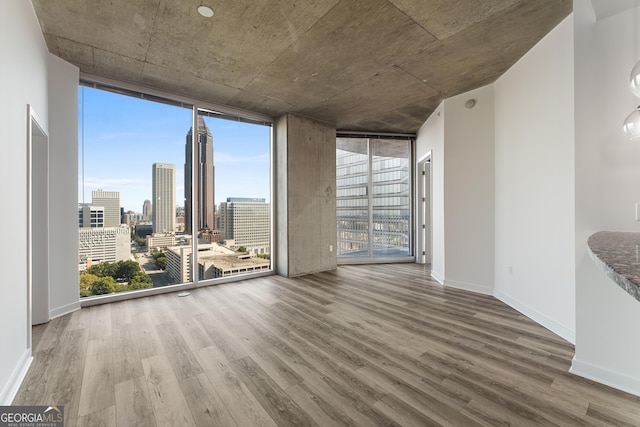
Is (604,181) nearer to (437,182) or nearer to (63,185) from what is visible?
(437,182)

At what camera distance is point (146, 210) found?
3.99 m

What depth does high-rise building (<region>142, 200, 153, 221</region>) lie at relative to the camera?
3971 millimetres

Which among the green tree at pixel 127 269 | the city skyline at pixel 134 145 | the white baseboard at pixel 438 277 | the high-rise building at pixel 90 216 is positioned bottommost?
the white baseboard at pixel 438 277

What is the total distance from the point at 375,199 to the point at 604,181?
182 inches

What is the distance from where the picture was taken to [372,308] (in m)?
3.40

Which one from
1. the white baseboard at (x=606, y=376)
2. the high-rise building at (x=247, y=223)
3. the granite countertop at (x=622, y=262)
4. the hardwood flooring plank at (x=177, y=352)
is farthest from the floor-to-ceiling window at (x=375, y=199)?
the granite countertop at (x=622, y=262)

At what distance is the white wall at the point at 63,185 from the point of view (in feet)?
10.3

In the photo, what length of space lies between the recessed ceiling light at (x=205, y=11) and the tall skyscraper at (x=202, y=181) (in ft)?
7.21

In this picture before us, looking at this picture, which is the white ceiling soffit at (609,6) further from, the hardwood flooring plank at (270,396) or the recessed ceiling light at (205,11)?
the hardwood flooring plank at (270,396)

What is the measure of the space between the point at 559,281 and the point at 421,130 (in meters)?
4.03

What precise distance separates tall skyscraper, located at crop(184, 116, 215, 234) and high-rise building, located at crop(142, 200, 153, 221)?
19.6 inches

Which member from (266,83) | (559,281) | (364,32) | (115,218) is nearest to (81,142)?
(115,218)

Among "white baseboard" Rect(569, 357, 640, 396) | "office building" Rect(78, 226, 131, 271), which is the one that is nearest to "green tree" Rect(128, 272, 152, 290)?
"office building" Rect(78, 226, 131, 271)

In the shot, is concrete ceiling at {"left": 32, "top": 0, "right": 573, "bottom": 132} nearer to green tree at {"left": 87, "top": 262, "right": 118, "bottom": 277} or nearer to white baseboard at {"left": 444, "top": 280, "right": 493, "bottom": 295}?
green tree at {"left": 87, "top": 262, "right": 118, "bottom": 277}
